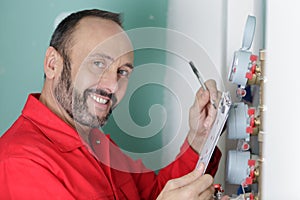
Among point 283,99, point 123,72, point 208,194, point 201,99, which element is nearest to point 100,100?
point 123,72

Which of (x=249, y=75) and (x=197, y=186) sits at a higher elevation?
(x=249, y=75)

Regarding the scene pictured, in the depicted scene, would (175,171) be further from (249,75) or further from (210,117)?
(249,75)

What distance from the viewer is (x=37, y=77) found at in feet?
5.40

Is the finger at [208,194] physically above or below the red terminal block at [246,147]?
below

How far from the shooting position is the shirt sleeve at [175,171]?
1.26 meters

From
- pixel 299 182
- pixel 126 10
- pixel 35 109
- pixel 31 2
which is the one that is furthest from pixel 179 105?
pixel 31 2

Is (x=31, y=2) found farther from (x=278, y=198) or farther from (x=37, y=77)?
(x=278, y=198)

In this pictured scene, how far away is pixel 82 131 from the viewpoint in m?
1.24

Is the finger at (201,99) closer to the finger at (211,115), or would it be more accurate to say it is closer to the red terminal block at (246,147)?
the finger at (211,115)

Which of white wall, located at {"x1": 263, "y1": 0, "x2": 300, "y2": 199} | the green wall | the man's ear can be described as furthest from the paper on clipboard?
the green wall

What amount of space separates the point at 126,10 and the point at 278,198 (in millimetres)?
994

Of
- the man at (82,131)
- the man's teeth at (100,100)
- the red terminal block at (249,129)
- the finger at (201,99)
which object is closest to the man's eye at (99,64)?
the man at (82,131)

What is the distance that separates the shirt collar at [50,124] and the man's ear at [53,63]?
8cm

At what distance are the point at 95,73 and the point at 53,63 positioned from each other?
0.53ft
